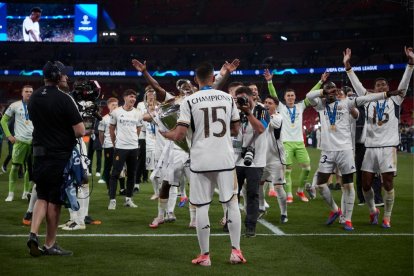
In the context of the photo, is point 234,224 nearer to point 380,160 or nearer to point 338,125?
point 338,125

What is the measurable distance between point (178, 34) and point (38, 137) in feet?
158

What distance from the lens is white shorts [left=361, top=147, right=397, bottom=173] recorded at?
30.1 feet

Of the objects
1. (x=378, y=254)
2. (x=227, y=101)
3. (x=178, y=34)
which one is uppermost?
(x=178, y=34)

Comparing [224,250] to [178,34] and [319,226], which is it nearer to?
[319,226]

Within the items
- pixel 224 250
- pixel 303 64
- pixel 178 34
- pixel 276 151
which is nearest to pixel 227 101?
pixel 224 250

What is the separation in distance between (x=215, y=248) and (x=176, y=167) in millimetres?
2033

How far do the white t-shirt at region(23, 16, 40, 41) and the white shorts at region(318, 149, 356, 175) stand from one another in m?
36.0

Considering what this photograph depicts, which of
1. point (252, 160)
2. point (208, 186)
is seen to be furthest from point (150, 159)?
point (208, 186)

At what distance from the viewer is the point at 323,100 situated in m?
9.27

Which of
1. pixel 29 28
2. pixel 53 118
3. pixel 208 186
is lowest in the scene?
pixel 208 186

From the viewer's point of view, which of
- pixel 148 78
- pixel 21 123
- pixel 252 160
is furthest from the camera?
pixel 21 123

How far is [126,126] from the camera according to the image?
11.5m

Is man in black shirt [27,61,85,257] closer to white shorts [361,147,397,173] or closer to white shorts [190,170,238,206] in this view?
white shorts [190,170,238,206]

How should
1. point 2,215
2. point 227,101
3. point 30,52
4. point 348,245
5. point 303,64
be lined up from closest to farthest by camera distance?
point 227,101 < point 348,245 < point 2,215 < point 303,64 < point 30,52
